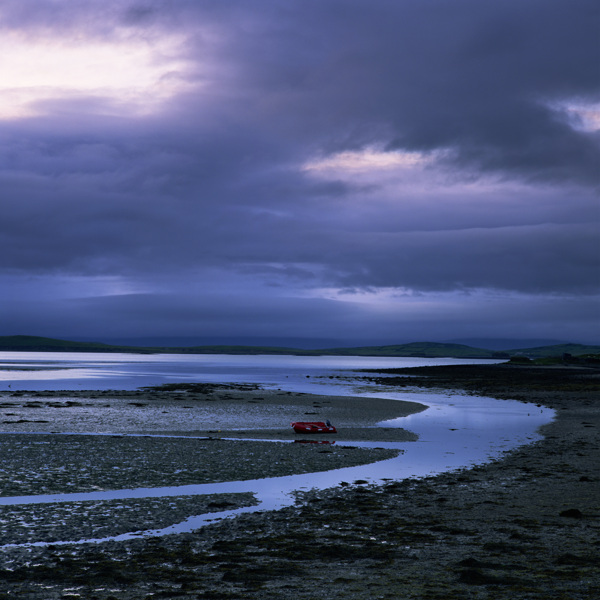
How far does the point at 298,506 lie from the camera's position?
17172 mm

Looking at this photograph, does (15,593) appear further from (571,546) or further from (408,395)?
(408,395)

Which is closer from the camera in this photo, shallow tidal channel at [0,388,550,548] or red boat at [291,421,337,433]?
shallow tidal channel at [0,388,550,548]

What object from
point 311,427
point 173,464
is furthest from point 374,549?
point 311,427

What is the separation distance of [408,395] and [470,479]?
48.4 m

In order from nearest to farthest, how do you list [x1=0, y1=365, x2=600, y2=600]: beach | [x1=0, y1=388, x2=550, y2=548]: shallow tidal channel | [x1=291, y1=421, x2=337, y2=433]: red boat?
[x1=0, y1=365, x2=600, y2=600]: beach, [x1=0, y1=388, x2=550, y2=548]: shallow tidal channel, [x1=291, y1=421, x2=337, y2=433]: red boat

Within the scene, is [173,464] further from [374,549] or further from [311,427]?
[374,549]

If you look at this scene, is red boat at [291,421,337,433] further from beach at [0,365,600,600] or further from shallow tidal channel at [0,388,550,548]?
beach at [0,365,600,600]

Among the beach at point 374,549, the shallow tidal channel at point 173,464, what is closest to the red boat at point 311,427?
the shallow tidal channel at point 173,464

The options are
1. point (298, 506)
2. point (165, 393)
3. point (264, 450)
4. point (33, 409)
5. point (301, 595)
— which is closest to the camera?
point (301, 595)

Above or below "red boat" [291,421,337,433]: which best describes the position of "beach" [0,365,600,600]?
above

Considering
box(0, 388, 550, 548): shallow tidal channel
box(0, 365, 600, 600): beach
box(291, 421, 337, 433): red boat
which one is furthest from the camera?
box(291, 421, 337, 433): red boat

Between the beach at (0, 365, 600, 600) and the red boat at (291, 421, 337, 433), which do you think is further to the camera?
the red boat at (291, 421, 337, 433)

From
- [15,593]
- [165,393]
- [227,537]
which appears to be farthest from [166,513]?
[165,393]

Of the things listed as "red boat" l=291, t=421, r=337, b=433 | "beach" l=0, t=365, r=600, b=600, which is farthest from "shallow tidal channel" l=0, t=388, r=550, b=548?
"red boat" l=291, t=421, r=337, b=433
